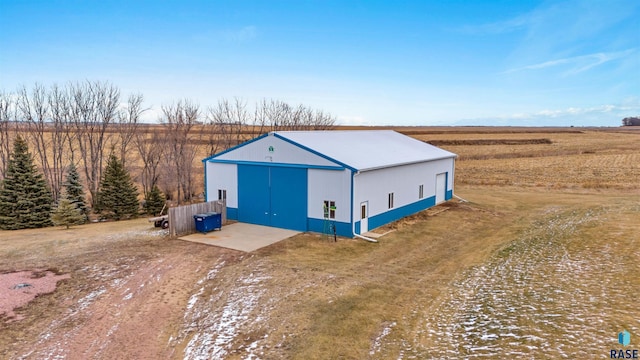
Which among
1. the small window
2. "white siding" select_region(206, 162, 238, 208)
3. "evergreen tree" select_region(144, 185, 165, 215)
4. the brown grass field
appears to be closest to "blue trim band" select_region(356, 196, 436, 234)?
the brown grass field

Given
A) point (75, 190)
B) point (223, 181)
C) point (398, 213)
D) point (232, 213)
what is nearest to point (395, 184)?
point (398, 213)

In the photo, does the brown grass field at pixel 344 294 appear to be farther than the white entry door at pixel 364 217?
No

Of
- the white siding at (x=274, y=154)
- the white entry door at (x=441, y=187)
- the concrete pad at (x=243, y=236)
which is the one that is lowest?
the concrete pad at (x=243, y=236)

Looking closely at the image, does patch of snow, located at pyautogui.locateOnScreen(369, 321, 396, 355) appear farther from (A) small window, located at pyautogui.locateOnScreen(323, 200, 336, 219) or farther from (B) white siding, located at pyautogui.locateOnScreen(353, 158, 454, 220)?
(A) small window, located at pyautogui.locateOnScreen(323, 200, 336, 219)

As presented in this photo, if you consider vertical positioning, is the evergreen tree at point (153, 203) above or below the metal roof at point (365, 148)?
below

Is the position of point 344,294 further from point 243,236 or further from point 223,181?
point 223,181

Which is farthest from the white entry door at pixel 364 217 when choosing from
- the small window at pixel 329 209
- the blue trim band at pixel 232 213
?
the blue trim band at pixel 232 213

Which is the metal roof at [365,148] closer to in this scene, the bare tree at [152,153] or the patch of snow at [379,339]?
the patch of snow at [379,339]

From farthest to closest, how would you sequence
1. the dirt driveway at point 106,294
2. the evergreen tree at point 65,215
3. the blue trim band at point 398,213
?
the evergreen tree at point 65,215, the blue trim band at point 398,213, the dirt driveway at point 106,294
